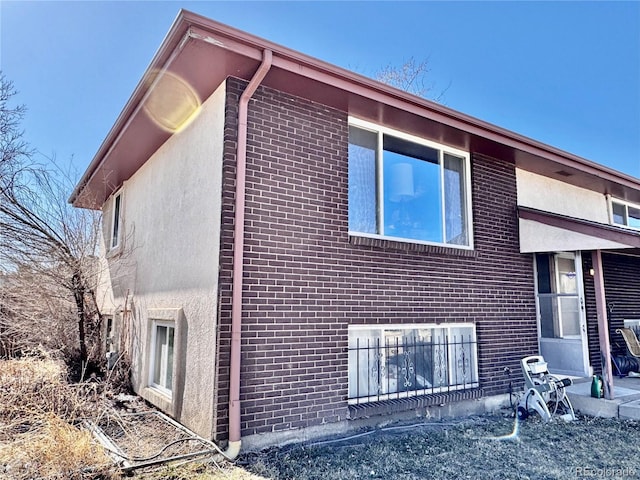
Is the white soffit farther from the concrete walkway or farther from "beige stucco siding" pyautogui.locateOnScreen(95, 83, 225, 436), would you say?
"beige stucco siding" pyautogui.locateOnScreen(95, 83, 225, 436)

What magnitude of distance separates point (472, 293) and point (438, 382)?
4.74 feet

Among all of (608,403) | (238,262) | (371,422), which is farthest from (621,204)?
(238,262)

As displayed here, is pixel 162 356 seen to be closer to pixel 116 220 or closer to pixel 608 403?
pixel 116 220

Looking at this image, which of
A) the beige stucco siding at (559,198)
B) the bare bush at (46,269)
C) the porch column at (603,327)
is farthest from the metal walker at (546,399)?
the bare bush at (46,269)

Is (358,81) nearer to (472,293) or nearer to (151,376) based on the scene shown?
(472,293)

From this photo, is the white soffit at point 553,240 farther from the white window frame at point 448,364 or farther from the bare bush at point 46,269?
the bare bush at point 46,269

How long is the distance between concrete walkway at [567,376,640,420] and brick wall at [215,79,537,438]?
56.8 inches

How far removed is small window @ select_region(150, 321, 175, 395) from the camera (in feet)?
20.0

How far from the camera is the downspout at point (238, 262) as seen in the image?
4172 mm

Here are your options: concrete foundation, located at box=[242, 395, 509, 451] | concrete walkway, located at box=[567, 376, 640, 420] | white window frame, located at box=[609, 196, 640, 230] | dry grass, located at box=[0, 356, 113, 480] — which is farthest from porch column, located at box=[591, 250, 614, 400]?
dry grass, located at box=[0, 356, 113, 480]

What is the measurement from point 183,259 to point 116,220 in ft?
17.0

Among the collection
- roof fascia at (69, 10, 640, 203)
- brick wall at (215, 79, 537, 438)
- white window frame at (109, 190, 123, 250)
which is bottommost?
brick wall at (215, 79, 537, 438)

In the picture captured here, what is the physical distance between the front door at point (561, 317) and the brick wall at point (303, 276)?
207 cm

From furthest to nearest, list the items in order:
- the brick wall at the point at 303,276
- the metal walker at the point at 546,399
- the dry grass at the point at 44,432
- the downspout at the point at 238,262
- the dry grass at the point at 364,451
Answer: the metal walker at the point at 546,399 < the brick wall at the point at 303,276 < the downspout at the point at 238,262 < the dry grass at the point at 364,451 < the dry grass at the point at 44,432
